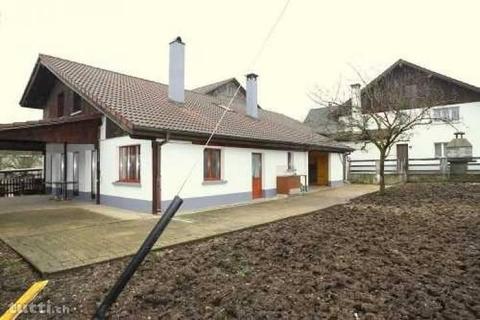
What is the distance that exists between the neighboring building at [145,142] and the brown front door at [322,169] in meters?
3.41

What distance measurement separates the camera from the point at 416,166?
22641mm

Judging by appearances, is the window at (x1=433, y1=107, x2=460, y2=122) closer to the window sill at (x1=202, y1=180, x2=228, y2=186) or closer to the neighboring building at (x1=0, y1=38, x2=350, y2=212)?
the neighboring building at (x1=0, y1=38, x2=350, y2=212)

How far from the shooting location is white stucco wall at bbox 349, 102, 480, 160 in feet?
71.9

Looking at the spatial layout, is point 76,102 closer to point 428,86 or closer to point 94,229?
point 94,229

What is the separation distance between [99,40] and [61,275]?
13658 millimetres

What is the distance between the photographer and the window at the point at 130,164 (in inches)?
399

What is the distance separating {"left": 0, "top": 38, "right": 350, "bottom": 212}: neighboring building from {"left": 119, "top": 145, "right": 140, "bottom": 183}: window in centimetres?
3

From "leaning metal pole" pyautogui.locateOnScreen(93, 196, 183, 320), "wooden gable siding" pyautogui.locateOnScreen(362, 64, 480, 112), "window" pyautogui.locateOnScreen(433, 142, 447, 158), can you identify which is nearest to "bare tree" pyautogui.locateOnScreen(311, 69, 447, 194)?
"wooden gable siding" pyautogui.locateOnScreen(362, 64, 480, 112)

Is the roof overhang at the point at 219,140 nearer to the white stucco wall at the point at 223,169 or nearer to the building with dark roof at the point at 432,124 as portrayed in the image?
the white stucco wall at the point at 223,169

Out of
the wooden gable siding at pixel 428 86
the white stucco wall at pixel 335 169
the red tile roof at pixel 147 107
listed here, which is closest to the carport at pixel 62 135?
the red tile roof at pixel 147 107

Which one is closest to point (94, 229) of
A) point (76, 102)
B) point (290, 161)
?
point (76, 102)

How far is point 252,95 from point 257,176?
533 cm

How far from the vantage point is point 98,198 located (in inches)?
451

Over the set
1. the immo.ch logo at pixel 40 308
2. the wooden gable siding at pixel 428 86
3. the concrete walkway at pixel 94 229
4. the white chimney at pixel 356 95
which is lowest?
the immo.ch logo at pixel 40 308
